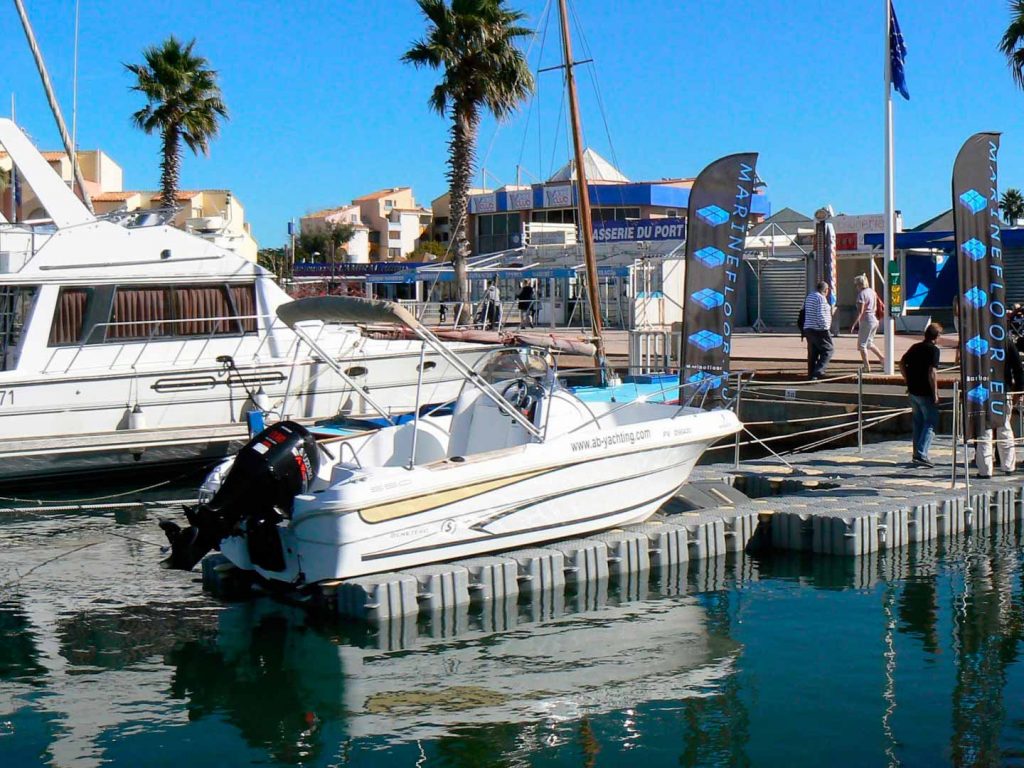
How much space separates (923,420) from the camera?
1416 cm

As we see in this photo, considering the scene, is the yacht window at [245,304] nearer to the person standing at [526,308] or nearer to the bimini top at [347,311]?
the bimini top at [347,311]

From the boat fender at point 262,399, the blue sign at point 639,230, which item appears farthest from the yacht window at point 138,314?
the blue sign at point 639,230

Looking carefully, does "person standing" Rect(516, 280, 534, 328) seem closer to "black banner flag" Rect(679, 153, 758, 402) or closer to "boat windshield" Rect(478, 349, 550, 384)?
"boat windshield" Rect(478, 349, 550, 384)

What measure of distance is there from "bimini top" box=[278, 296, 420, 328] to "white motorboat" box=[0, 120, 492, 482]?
310 cm

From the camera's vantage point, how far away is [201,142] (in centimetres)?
3133

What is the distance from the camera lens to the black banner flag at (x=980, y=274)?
12.9 m

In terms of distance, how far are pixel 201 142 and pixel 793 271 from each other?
17408mm

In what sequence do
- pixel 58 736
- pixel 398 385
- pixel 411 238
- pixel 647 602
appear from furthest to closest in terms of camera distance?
pixel 411 238, pixel 398 385, pixel 647 602, pixel 58 736

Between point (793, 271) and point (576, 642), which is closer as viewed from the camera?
point (576, 642)

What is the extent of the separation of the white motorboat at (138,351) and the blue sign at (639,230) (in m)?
21.4

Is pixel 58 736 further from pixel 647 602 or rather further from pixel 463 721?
pixel 647 602

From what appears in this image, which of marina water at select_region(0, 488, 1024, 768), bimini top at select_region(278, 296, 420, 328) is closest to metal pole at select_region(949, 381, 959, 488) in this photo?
marina water at select_region(0, 488, 1024, 768)

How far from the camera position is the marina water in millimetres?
7469

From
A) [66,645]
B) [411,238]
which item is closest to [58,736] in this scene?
[66,645]
